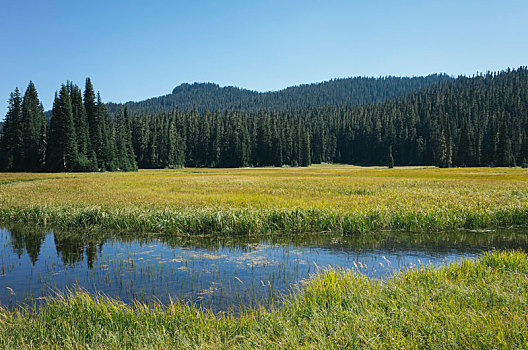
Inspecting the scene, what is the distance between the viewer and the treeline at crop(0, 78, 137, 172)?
6856 cm

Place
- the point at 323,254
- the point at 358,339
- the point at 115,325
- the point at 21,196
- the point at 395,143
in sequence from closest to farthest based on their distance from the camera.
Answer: the point at 358,339, the point at 115,325, the point at 323,254, the point at 21,196, the point at 395,143

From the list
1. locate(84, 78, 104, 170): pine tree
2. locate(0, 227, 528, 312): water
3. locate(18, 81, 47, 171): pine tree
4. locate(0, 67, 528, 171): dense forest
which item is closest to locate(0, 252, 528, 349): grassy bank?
locate(0, 227, 528, 312): water

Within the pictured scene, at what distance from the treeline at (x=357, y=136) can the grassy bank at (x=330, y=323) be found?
109m

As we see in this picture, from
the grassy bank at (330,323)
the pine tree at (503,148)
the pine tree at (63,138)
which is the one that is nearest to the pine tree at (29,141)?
the pine tree at (63,138)

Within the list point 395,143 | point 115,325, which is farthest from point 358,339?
point 395,143

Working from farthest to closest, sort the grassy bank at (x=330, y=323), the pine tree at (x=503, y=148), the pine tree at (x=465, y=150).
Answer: the pine tree at (x=465, y=150), the pine tree at (x=503, y=148), the grassy bank at (x=330, y=323)

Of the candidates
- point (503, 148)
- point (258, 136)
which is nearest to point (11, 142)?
point (258, 136)

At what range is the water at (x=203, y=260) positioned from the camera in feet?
29.4

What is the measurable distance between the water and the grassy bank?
4.80 feet

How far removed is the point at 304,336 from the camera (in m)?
5.46

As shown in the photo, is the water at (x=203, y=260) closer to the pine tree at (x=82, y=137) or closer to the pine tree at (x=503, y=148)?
the pine tree at (x=82, y=137)

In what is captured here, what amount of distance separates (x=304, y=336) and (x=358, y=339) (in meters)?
0.78

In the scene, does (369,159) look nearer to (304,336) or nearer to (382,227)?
(382,227)

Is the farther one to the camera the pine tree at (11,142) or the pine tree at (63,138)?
the pine tree at (11,142)
